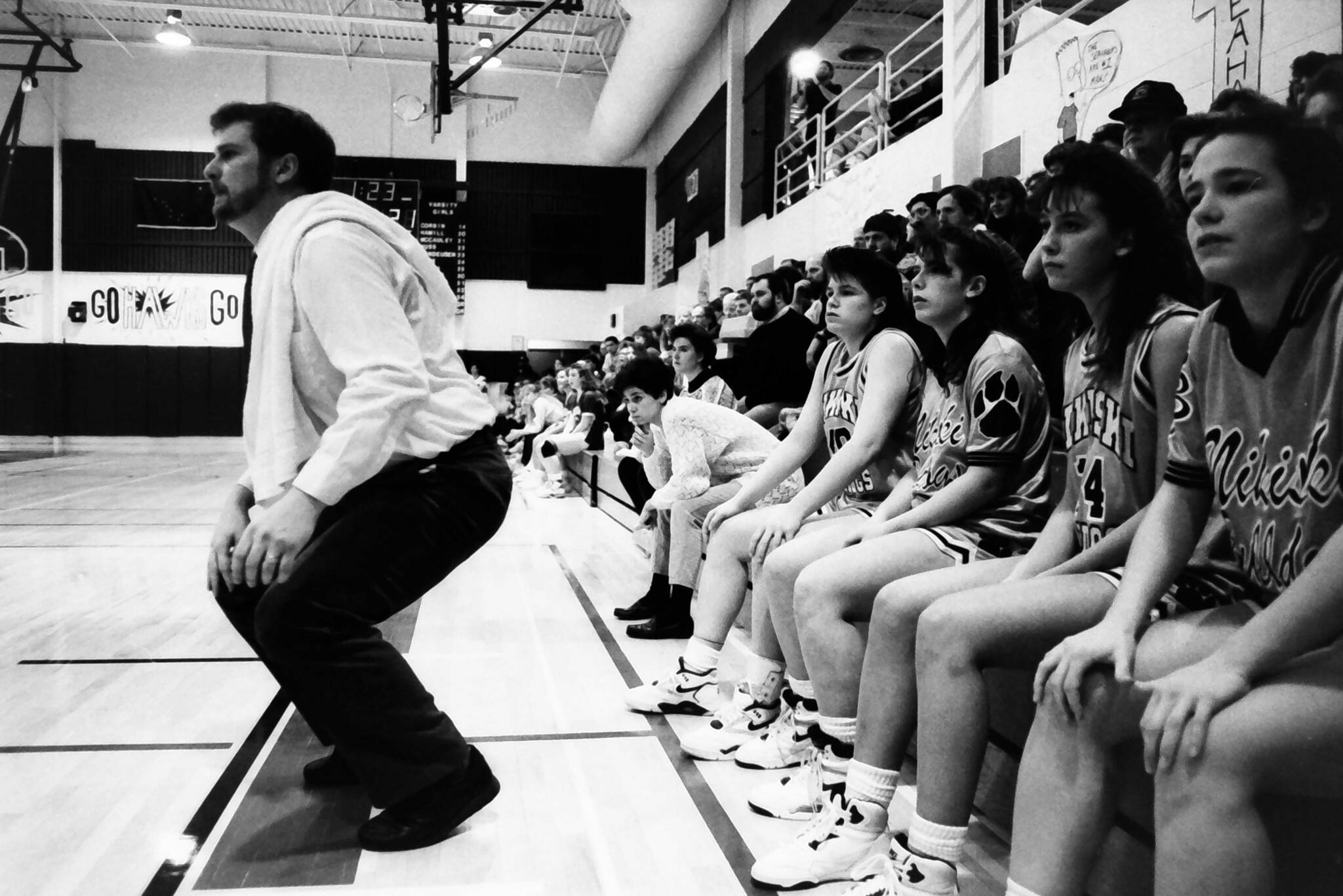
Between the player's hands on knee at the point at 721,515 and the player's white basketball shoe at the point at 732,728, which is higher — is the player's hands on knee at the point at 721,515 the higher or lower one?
the higher one

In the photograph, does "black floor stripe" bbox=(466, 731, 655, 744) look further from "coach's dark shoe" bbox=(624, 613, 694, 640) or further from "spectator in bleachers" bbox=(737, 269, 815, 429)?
"spectator in bleachers" bbox=(737, 269, 815, 429)

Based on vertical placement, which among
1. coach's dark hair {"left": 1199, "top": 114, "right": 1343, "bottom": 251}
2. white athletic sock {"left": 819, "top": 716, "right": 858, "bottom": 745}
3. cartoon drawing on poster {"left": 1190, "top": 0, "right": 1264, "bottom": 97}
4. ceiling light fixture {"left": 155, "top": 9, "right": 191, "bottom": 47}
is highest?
ceiling light fixture {"left": 155, "top": 9, "right": 191, "bottom": 47}

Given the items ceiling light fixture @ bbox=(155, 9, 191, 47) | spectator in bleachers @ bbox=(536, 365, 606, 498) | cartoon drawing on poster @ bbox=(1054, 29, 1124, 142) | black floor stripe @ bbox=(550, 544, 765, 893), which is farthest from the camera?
ceiling light fixture @ bbox=(155, 9, 191, 47)

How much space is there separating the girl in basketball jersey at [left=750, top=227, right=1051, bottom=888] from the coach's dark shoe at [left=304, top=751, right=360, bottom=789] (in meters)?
0.86

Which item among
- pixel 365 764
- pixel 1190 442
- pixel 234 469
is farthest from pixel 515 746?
pixel 234 469

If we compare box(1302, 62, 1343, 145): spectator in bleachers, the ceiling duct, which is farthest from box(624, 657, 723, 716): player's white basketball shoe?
the ceiling duct

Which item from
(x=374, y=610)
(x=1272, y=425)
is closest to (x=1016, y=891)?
(x=1272, y=425)

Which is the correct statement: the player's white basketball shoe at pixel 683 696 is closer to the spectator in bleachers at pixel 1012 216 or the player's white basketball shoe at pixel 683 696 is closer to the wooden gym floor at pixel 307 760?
the wooden gym floor at pixel 307 760

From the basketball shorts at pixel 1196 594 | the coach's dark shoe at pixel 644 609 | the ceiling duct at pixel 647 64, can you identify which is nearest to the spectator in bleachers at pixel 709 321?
the ceiling duct at pixel 647 64

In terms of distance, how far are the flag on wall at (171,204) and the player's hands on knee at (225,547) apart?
1528 cm

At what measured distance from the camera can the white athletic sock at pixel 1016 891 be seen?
114cm

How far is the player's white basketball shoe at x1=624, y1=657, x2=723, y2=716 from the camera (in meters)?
2.54

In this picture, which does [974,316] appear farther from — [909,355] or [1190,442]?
[1190,442]

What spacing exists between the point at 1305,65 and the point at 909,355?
3.04 ft
